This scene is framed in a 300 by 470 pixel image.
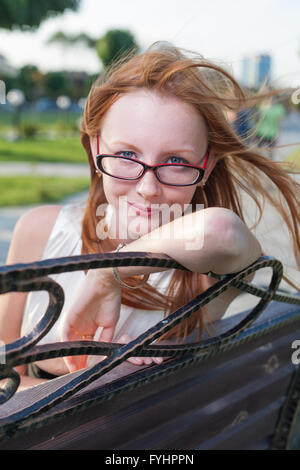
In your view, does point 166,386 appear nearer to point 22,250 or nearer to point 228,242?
point 228,242

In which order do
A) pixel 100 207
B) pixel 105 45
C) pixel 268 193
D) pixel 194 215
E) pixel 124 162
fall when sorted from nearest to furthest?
pixel 194 215 → pixel 124 162 → pixel 268 193 → pixel 100 207 → pixel 105 45

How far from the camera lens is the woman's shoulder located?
1790 mm

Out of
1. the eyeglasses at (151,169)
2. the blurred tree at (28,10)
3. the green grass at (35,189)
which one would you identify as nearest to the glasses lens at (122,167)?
the eyeglasses at (151,169)

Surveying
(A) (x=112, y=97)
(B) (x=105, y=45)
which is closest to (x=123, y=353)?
(A) (x=112, y=97)

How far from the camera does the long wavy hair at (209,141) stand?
1372mm

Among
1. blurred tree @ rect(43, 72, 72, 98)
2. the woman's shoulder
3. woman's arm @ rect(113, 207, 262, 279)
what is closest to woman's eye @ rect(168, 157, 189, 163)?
woman's arm @ rect(113, 207, 262, 279)

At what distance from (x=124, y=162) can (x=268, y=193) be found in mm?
501

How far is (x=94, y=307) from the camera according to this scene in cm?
111

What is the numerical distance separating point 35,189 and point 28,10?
8657 mm

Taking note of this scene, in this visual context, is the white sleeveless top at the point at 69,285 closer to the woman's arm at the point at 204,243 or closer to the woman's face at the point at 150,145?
the woman's face at the point at 150,145

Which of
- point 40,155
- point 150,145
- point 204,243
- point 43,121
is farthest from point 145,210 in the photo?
point 43,121

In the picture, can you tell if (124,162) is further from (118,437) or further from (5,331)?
(5,331)

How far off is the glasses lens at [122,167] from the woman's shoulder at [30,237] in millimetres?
562

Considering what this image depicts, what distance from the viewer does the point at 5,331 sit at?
176 cm
